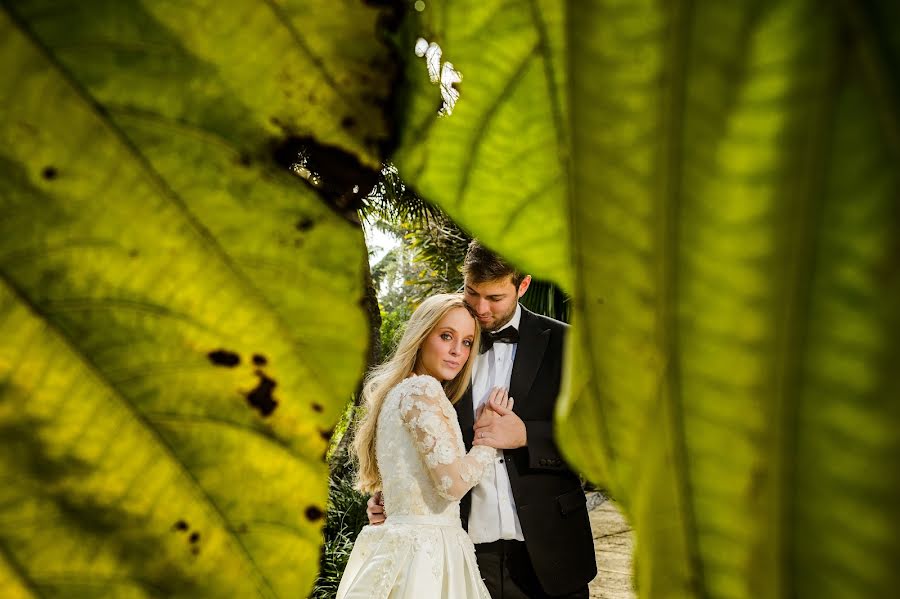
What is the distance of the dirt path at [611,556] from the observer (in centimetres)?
404

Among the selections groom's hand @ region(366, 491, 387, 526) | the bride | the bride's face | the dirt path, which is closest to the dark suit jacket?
the bride

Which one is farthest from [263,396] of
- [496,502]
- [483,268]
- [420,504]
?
[496,502]

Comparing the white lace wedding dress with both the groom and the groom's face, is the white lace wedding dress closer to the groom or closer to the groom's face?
the groom

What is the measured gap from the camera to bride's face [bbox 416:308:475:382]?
8.60 ft

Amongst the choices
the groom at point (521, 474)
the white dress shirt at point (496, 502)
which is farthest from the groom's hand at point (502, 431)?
the white dress shirt at point (496, 502)

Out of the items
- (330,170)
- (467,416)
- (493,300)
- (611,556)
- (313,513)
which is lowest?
(611,556)

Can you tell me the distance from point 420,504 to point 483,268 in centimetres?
83

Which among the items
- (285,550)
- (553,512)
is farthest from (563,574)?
(285,550)

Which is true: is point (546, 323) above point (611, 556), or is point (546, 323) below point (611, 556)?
above

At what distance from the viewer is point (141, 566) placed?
0.23 metres

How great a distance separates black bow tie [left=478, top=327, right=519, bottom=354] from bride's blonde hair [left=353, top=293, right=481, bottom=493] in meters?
0.10

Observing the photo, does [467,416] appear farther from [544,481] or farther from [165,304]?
[165,304]

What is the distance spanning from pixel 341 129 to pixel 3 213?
0.10m

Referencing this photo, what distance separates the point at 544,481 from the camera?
2.60 metres
